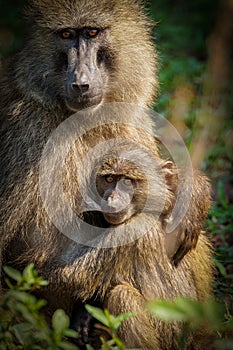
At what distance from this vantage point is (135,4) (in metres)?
5.20

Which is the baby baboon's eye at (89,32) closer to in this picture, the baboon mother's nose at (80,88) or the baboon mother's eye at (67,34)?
the baboon mother's eye at (67,34)

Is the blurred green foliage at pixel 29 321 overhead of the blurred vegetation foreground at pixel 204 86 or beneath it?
beneath

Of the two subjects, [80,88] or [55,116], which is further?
[55,116]

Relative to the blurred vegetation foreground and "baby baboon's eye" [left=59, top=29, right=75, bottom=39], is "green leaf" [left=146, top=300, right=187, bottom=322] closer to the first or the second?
"baby baboon's eye" [left=59, top=29, right=75, bottom=39]

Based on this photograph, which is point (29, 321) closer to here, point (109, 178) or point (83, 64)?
point (109, 178)

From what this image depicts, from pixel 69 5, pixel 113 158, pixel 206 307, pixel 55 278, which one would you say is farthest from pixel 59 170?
pixel 206 307

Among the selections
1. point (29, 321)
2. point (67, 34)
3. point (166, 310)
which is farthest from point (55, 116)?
A: point (166, 310)

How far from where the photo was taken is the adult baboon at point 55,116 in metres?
4.74

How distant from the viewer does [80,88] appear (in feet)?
15.0

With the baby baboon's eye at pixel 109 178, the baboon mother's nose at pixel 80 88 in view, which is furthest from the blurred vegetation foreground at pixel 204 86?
the baby baboon's eye at pixel 109 178

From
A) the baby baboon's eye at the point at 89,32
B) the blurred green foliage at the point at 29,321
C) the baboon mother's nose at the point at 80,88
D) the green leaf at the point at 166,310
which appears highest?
the baby baboon's eye at the point at 89,32

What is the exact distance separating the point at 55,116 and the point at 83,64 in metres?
0.40

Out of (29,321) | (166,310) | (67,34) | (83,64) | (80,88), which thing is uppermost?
(67,34)

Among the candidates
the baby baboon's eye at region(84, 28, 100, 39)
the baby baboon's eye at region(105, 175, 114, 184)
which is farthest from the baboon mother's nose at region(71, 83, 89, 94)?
the baby baboon's eye at region(105, 175, 114, 184)
